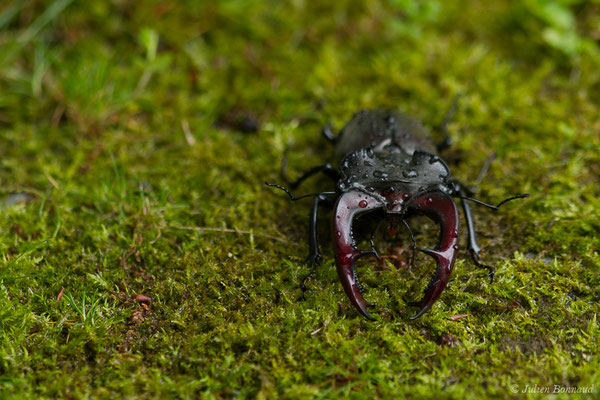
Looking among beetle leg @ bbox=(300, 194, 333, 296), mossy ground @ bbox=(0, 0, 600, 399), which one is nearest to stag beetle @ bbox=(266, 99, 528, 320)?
beetle leg @ bbox=(300, 194, 333, 296)

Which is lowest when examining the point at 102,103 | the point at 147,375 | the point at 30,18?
the point at 147,375

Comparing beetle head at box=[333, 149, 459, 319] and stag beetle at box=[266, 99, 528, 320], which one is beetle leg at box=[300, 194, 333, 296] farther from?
beetle head at box=[333, 149, 459, 319]

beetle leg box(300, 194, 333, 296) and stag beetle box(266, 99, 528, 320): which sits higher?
stag beetle box(266, 99, 528, 320)

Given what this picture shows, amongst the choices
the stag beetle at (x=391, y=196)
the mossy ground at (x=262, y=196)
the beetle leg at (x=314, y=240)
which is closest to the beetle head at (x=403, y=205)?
the stag beetle at (x=391, y=196)

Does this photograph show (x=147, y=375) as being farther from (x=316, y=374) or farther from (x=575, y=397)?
(x=575, y=397)

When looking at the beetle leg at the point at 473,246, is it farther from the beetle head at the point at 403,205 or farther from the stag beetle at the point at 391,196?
the beetle head at the point at 403,205

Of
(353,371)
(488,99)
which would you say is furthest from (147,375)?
(488,99)
